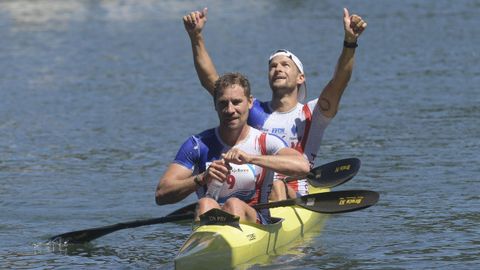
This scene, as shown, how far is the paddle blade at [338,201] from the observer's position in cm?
1086

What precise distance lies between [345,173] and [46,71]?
16717 millimetres

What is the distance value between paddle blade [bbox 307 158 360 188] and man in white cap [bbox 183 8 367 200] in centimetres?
41

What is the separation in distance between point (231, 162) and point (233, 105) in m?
0.56

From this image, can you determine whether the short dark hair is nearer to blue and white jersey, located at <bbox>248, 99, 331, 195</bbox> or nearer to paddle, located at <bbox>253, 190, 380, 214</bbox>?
paddle, located at <bbox>253, 190, 380, 214</bbox>

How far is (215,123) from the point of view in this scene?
19.6m

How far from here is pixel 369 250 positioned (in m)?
11.0

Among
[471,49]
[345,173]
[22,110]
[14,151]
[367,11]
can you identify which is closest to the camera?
[345,173]

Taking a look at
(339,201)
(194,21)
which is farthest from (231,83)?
(339,201)

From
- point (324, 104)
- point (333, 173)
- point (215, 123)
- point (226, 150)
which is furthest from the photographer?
point (215, 123)

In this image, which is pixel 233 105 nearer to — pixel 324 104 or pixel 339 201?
pixel 339 201

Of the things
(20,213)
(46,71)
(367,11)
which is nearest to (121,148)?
(20,213)

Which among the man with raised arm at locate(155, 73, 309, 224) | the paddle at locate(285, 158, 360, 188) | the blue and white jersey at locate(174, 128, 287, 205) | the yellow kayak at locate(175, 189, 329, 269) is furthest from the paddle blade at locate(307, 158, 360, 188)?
the blue and white jersey at locate(174, 128, 287, 205)

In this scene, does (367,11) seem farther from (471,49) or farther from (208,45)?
(471,49)

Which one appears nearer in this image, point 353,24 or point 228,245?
point 228,245
